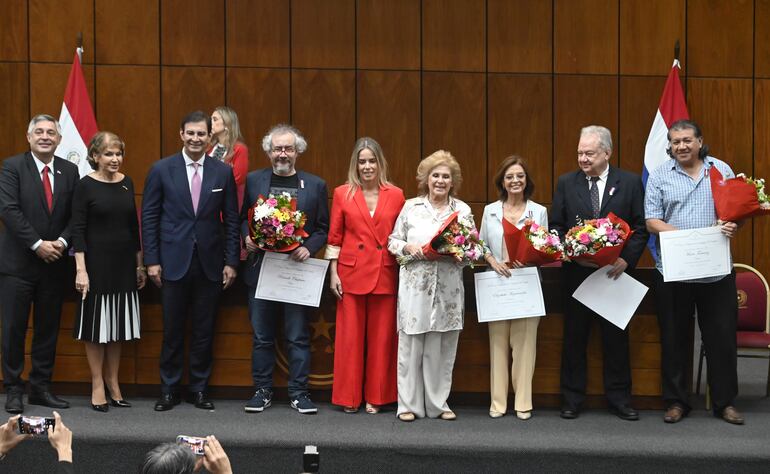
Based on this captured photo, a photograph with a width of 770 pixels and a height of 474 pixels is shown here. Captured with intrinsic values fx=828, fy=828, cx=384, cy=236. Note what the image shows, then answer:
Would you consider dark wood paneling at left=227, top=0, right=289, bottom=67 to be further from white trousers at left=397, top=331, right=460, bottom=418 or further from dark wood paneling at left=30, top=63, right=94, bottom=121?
white trousers at left=397, top=331, right=460, bottom=418

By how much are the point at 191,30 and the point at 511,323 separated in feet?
14.1

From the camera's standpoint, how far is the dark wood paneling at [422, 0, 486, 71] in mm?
7422

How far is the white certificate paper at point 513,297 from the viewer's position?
4.63 metres

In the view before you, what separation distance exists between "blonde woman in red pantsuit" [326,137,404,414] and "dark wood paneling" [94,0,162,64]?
11.6 ft

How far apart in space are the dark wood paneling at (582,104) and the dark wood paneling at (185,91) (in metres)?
3.05

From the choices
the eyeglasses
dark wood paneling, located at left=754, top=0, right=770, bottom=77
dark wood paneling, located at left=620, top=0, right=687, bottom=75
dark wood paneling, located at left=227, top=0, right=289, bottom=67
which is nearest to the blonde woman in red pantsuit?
the eyeglasses

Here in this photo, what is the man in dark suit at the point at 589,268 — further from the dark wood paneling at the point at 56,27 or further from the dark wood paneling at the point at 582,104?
the dark wood paneling at the point at 56,27

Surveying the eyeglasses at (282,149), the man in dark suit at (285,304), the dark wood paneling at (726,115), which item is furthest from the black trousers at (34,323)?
the dark wood paneling at (726,115)

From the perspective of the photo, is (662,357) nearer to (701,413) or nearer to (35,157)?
(701,413)

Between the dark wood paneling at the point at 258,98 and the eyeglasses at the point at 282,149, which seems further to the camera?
the dark wood paneling at the point at 258,98

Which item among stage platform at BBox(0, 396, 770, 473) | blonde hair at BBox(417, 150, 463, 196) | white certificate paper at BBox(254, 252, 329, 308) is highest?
blonde hair at BBox(417, 150, 463, 196)

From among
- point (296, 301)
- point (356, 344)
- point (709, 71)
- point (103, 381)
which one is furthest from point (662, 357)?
point (709, 71)

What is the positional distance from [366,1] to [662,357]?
4266 millimetres

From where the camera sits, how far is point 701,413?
4812 mm
